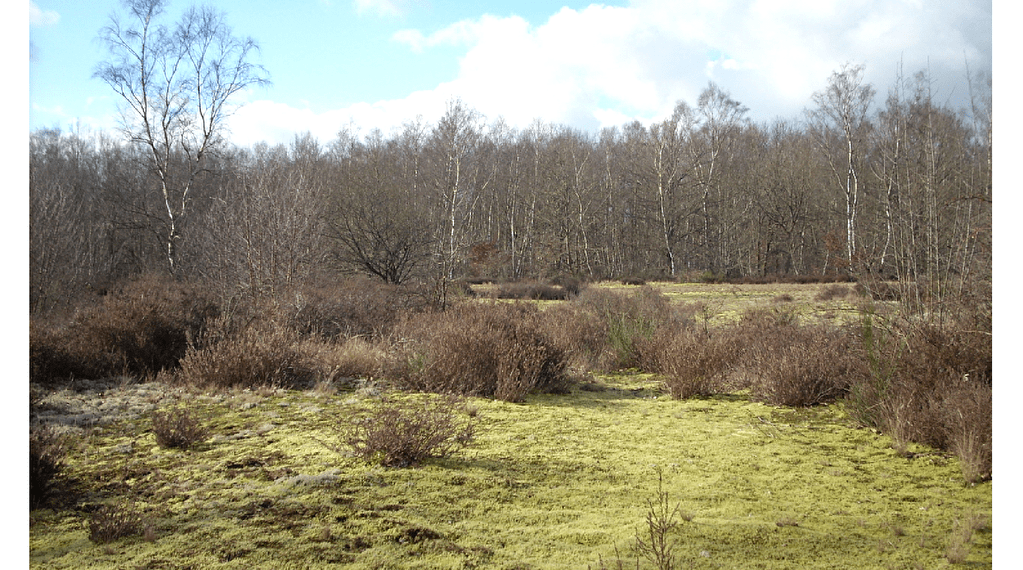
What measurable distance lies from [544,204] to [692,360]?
97.7 ft

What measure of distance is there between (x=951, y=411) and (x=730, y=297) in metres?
14.6

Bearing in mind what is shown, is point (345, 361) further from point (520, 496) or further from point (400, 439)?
point (520, 496)

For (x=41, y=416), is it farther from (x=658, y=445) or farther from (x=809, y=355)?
(x=809, y=355)

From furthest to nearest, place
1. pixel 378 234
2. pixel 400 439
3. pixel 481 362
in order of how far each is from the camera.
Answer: pixel 378 234
pixel 481 362
pixel 400 439

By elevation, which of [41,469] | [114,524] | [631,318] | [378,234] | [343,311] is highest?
[378,234]

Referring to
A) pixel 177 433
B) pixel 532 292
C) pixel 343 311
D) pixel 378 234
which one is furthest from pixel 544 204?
pixel 177 433

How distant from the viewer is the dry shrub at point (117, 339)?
309 inches

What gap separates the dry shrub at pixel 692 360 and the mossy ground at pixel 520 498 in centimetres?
146

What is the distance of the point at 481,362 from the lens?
7.50 meters

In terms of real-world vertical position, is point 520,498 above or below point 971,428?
below

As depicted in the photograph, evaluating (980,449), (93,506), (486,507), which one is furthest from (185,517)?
(980,449)

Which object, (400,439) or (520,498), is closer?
(520,498)

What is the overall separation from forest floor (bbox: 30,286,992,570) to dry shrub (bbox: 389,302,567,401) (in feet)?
3.37

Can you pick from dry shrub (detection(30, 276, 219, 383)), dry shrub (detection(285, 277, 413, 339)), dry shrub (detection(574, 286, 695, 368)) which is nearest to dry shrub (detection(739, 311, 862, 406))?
dry shrub (detection(574, 286, 695, 368))
